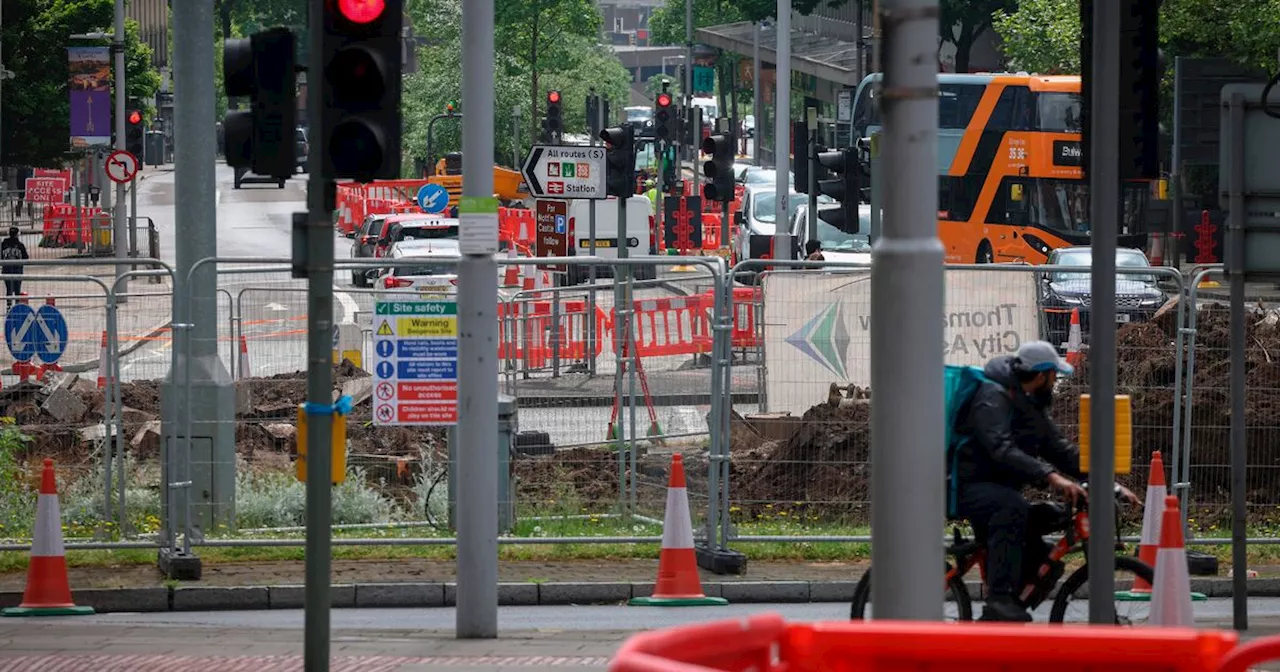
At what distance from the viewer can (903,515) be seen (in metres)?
5.68

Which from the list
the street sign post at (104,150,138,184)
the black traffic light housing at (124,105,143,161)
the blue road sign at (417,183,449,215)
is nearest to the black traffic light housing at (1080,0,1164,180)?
the street sign post at (104,150,138,184)

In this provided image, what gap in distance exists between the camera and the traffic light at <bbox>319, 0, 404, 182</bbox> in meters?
7.65

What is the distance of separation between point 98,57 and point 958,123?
58.9 ft

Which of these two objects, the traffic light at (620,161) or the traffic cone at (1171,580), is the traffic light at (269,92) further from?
the traffic light at (620,161)

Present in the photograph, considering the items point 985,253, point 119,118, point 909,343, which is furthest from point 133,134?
point 909,343

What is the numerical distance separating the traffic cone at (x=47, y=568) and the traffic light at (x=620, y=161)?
13464mm

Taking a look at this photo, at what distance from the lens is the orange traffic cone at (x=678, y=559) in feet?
35.1

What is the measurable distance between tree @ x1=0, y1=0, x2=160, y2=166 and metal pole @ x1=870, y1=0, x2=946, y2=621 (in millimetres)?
41854

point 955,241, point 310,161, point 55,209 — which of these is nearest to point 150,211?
point 55,209

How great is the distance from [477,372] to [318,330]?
5.34 feet

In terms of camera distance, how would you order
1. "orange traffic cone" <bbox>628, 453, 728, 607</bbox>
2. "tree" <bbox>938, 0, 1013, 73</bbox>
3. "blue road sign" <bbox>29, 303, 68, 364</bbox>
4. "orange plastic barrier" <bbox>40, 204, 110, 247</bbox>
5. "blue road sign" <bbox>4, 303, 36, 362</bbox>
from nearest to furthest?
"orange traffic cone" <bbox>628, 453, 728, 607</bbox>, "blue road sign" <bbox>4, 303, 36, 362</bbox>, "blue road sign" <bbox>29, 303, 68, 364</bbox>, "orange plastic barrier" <bbox>40, 204, 110, 247</bbox>, "tree" <bbox>938, 0, 1013, 73</bbox>

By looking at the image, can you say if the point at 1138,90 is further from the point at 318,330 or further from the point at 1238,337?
the point at 318,330

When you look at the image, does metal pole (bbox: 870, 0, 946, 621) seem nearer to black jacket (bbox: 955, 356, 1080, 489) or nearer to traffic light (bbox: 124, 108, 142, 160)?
black jacket (bbox: 955, 356, 1080, 489)

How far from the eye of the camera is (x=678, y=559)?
10.8 metres
